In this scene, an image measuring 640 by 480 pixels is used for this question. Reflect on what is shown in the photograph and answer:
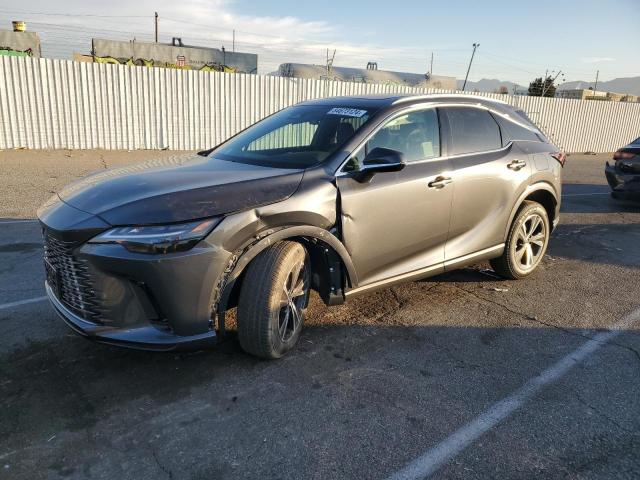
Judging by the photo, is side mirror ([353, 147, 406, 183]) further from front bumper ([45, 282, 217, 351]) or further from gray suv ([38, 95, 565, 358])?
front bumper ([45, 282, 217, 351])

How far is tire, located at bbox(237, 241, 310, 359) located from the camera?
3.14 metres

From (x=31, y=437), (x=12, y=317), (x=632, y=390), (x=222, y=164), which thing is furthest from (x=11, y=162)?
(x=632, y=390)

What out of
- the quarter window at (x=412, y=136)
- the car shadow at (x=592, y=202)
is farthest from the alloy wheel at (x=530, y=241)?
the car shadow at (x=592, y=202)

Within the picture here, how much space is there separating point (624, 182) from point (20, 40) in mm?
24151

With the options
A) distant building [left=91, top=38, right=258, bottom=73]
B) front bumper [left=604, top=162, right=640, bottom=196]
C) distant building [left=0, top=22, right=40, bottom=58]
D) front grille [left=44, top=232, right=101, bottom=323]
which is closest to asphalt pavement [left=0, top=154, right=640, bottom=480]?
front grille [left=44, top=232, right=101, bottom=323]

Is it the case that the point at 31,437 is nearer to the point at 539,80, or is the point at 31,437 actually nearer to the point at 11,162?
the point at 11,162

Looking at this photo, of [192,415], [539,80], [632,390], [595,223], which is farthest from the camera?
[539,80]

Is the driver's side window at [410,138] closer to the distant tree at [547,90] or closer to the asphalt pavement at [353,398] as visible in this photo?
the asphalt pavement at [353,398]

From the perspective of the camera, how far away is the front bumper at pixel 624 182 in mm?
9289

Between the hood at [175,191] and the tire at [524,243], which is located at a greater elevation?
the hood at [175,191]

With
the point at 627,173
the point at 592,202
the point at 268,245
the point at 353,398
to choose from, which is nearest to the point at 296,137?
the point at 268,245

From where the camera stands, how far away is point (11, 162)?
11.7m

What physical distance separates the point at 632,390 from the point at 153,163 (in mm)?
3736

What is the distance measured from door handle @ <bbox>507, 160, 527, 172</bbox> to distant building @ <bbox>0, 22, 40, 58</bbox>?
23.2 m
